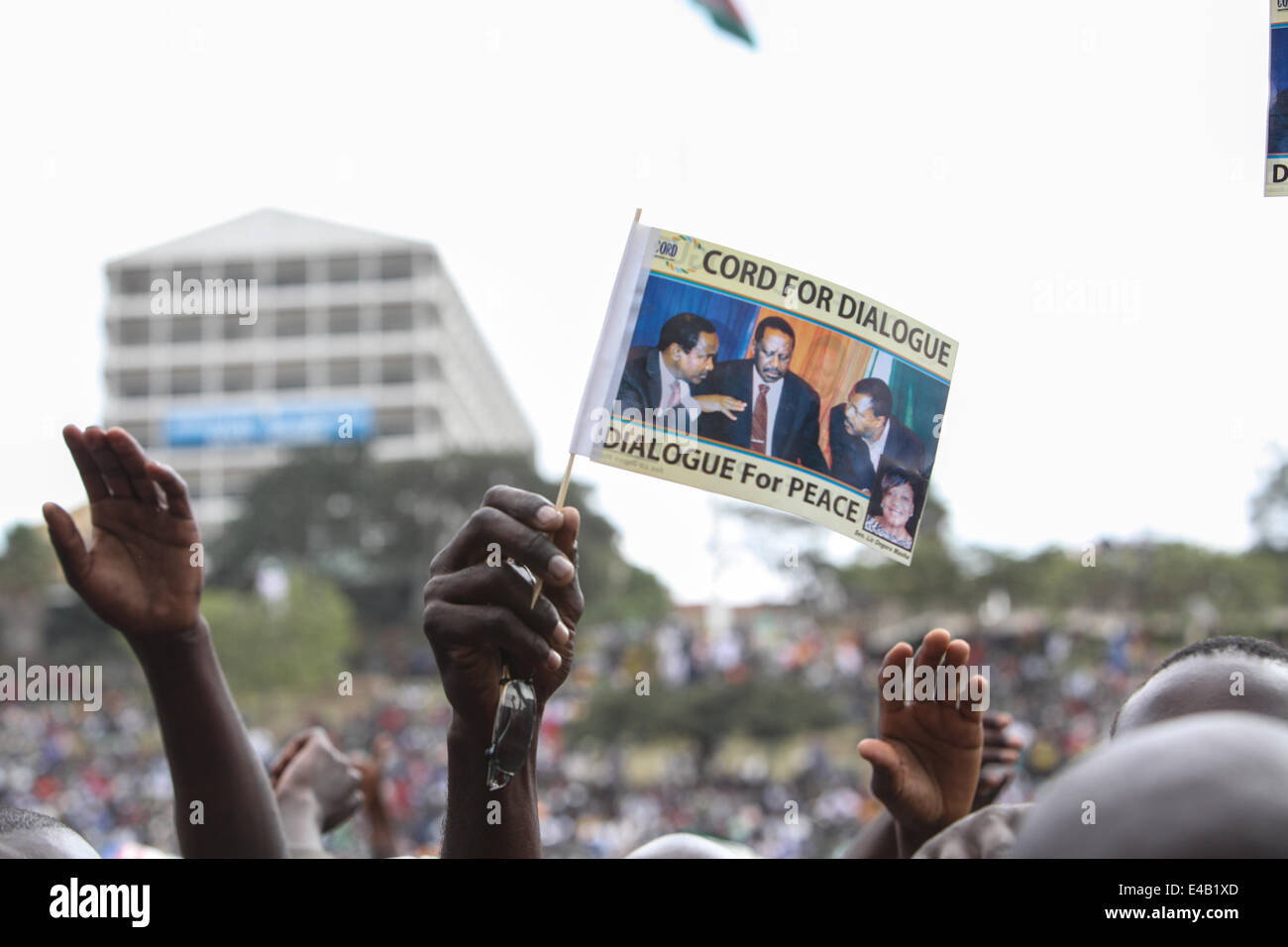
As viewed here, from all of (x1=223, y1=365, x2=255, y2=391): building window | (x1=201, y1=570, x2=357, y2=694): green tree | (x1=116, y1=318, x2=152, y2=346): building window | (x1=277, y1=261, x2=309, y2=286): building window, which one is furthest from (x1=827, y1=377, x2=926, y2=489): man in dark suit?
(x1=116, y1=318, x2=152, y2=346): building window

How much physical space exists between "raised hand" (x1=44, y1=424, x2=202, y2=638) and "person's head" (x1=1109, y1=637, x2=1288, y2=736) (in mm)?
1560

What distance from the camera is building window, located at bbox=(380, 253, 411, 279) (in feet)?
226

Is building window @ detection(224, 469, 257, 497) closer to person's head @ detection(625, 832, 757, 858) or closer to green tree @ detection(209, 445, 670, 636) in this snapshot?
green tree @ detection(209, 445, 670, 636)

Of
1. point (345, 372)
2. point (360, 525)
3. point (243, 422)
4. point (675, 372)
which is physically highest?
point (345, 372)

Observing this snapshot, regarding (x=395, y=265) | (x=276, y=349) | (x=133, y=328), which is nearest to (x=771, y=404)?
(x=395, y=265)

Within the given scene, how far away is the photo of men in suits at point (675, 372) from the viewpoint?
1974 mm

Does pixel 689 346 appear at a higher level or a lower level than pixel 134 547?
higher

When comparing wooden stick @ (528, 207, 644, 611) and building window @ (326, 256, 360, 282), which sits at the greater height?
building window @ (326, 256, 360, 282)

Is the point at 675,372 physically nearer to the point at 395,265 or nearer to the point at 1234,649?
the point at 1234,649

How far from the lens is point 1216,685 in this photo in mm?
1923

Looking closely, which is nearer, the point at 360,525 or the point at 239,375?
the point at 360,525

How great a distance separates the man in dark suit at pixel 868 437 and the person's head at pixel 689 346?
0.24m

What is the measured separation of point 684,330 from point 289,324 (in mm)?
71253
